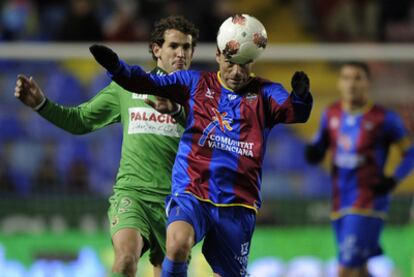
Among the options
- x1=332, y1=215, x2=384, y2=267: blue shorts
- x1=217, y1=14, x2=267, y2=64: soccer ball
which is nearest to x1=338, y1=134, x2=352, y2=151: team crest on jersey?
x1=332, y1=215, x2=384, y2=267: blue shorts

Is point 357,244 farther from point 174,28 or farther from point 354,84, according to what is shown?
point 174,28

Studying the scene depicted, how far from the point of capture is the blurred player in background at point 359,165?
1024cm

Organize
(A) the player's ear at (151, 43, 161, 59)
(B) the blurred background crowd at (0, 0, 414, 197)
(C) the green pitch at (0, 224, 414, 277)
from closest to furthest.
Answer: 1. (A) the player's ear at (151, 43, 161, 59)
2. (C) the green pitch at (0, 224, 414, 277)
3. (B) the blurred background crowd at (0, 0, 414, 197)

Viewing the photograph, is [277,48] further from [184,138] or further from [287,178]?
[184,138]

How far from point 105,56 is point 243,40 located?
0.85 m

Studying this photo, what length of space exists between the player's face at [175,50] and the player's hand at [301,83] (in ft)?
3.93

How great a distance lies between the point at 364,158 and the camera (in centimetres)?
1039

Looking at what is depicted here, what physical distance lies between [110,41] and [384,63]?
11.3 ft

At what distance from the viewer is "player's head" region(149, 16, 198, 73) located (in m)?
7.52

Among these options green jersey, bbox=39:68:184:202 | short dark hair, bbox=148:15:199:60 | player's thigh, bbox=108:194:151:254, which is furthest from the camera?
short dark hair, bbox=148:15:199:60

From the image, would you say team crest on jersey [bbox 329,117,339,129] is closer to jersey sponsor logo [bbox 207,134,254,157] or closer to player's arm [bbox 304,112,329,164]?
player's arm [bbox 304,112,329,164]

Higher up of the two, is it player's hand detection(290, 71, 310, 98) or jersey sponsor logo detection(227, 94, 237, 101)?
jersey sponsor logo detection(227, 94, 237, 101)

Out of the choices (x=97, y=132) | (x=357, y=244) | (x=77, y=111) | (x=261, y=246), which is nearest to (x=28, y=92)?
(x=77, y=111)

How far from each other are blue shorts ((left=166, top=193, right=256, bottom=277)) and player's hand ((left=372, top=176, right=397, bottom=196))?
3.44m
